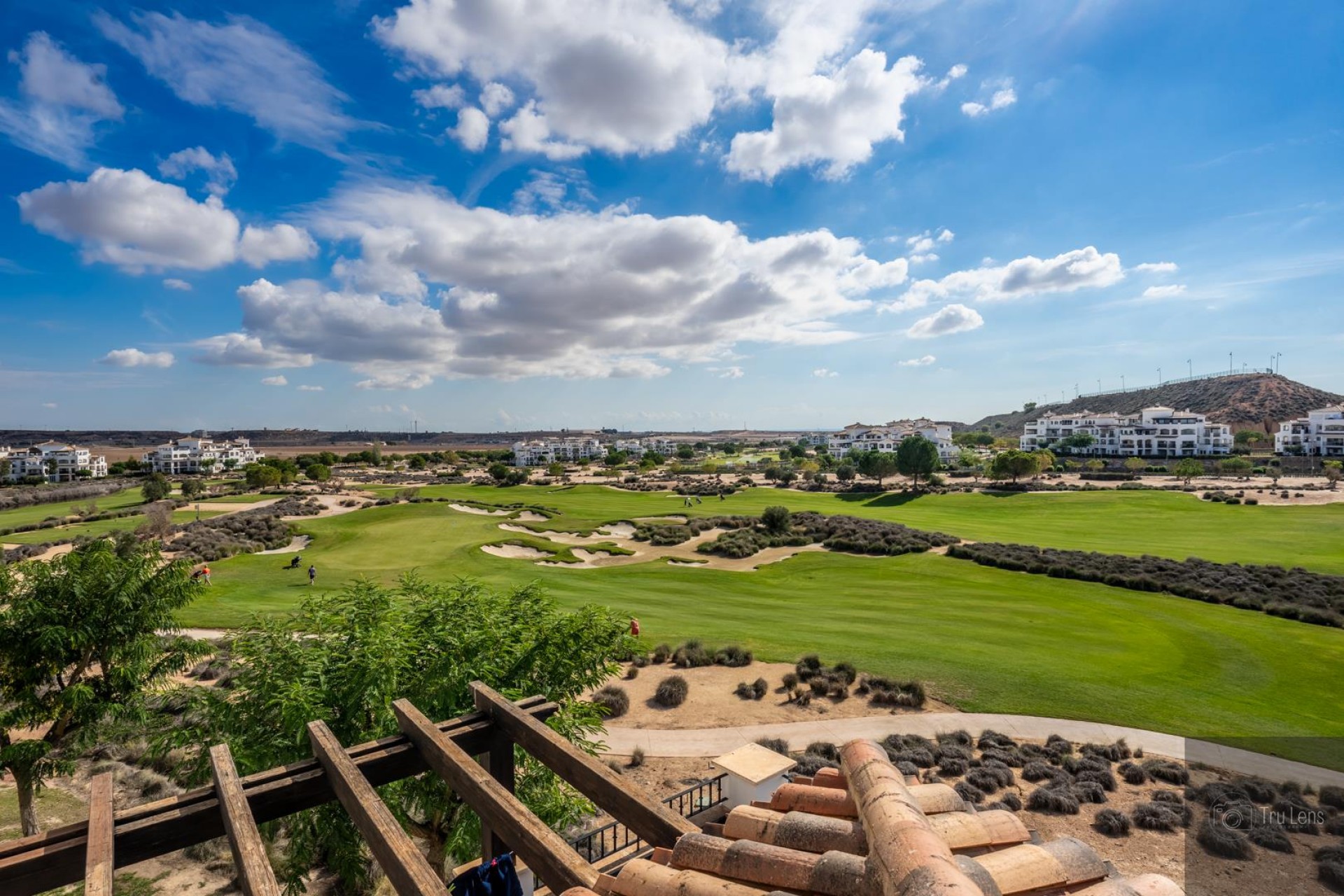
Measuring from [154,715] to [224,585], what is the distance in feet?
70.1

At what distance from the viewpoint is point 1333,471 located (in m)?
78.1

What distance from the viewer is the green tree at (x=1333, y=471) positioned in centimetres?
7469

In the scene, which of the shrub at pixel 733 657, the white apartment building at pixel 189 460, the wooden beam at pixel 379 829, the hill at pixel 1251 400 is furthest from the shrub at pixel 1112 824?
the hill at pixel 1251 400

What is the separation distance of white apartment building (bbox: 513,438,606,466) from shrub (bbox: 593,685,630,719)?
→ 5891 inches

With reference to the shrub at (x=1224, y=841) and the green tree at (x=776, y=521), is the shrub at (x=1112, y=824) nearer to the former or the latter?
the shrub at (x=1224, y=841)

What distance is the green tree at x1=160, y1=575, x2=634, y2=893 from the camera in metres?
8.35

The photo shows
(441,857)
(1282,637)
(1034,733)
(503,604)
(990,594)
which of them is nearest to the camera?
(441,857)

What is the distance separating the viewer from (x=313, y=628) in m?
10.9

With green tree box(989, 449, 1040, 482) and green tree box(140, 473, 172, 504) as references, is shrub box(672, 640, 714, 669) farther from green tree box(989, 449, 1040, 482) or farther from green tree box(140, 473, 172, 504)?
green tree box(989, 449, 1040, 482)

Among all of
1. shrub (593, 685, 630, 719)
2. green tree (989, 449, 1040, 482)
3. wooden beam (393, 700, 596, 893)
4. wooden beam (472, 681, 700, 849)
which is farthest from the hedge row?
green tree (989, 449, 1040, 482)

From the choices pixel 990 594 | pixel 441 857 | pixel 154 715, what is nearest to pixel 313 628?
pixel 441 857

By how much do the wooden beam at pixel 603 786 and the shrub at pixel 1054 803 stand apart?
13.5 m

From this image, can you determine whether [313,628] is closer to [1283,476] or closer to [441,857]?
[441,857]

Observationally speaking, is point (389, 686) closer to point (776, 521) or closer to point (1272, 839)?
point (1272, 839)
